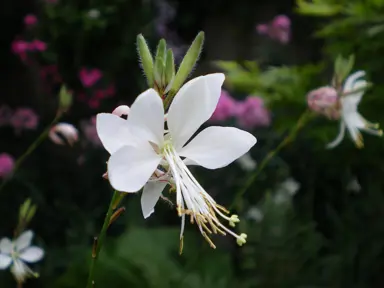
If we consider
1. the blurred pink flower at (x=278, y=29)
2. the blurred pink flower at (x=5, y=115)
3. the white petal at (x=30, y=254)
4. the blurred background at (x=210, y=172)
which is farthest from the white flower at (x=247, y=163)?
the white petal at (x=30, y=254)

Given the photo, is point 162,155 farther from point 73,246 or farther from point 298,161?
point 298,161

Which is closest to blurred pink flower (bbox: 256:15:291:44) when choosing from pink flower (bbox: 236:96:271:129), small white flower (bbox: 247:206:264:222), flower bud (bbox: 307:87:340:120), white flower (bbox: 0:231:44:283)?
pink flower (bbox: 236:96:271:129)

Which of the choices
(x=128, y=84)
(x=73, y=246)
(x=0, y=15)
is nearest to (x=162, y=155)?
(x=73, y=246)

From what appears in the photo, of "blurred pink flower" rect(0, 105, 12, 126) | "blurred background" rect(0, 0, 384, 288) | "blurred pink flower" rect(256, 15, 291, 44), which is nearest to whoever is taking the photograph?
"blurred background" rect(0, 0, 384, 288)

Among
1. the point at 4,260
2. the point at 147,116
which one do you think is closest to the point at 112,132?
the point at 147,116

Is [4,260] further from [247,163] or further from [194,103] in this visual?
[247,163]

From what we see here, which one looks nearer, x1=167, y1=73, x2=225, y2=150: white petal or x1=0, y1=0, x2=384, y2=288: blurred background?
x1=167, y1=73, x2=225, y2=150: white petal

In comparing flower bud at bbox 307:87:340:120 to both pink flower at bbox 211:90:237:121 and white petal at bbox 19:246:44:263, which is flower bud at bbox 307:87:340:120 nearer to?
white petal at bbox 19:246:44:263
